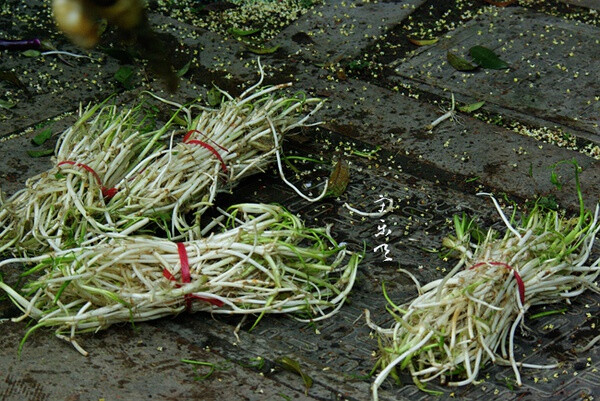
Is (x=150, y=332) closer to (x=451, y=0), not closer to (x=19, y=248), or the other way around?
(x=19, y=248)

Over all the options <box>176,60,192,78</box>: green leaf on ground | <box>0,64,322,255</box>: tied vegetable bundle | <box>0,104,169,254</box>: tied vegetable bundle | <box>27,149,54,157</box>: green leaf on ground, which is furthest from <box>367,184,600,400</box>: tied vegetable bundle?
<box>176,60,192,78</box>: green leaf on ground

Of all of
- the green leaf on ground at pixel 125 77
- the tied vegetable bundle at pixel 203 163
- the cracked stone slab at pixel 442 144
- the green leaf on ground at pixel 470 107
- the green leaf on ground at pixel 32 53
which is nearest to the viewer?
the tied vegetable bundle at pixel 203 163

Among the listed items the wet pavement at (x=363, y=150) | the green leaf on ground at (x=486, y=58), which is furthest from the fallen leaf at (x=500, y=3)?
the green leaf on ground at (x=486, y=58)

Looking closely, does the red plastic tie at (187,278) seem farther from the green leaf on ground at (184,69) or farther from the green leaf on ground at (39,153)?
the green leaf on ground at (184,69)

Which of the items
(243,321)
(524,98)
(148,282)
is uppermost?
(148,282)

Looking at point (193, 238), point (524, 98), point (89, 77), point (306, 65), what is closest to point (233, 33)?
point (306, 65)

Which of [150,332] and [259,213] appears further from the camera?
[259,213]
